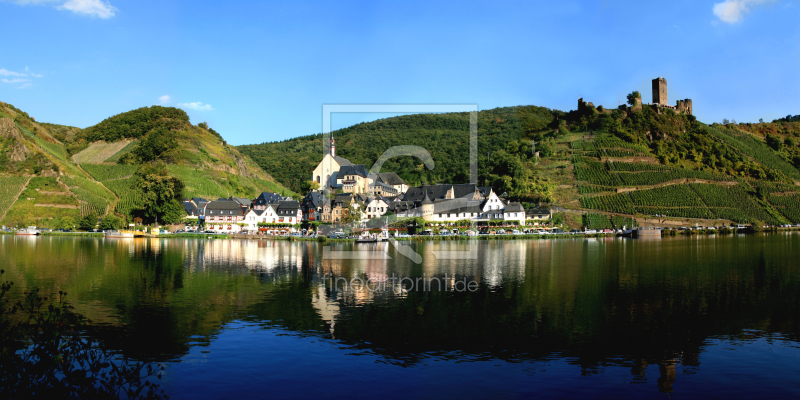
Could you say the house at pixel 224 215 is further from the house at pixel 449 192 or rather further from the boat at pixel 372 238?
the house at pixel 449 192

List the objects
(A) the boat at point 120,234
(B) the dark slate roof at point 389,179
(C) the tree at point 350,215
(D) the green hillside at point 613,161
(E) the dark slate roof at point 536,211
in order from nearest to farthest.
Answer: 1. (A) the boat at point 120,234
2. (C) the tree at point 350,215
3. (E) the dark slate roof at point 536,211
4. (D) the green hillside at point 613,161
5. (B) the dark slate roof at point 389,179

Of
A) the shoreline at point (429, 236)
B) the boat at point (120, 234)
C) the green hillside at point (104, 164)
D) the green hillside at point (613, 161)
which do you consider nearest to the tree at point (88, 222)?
the green hillside at point (104, 164)

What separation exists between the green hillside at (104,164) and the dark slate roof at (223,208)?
33.1ft

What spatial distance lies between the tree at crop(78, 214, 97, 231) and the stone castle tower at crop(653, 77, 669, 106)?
11981 centimetres

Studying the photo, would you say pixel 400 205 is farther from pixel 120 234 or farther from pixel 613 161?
pixel 613 161

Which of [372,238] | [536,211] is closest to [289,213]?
[372,238]

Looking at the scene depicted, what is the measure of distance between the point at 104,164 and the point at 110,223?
124 feet

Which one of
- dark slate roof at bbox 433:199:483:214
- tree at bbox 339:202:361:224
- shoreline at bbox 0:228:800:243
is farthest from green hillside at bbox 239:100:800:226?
tree at bbox 339:202:361:224

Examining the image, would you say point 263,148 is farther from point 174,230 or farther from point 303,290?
point 303,290

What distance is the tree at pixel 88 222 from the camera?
Answer: 76500 mm

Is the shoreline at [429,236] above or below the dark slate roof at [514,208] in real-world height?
below

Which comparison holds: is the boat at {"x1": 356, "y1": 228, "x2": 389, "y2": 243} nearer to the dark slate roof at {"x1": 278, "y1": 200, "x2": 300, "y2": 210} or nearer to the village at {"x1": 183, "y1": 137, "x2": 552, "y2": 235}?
the village at {"x1": 183, "y1": 137, "x2": 552, "y2": 235}

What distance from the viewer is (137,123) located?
124 metres

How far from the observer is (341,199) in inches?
3196
